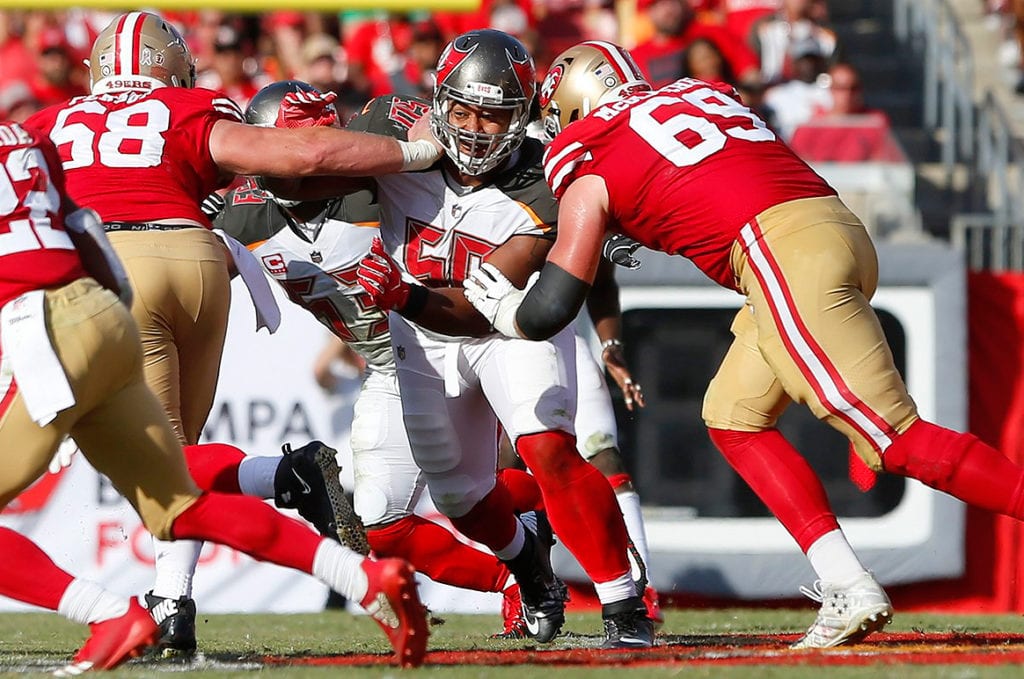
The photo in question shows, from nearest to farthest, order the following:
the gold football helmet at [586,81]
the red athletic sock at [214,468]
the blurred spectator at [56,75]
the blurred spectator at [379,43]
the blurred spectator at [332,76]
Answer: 1. the red athletic sock at [214,468]
2. the gold football helmet at [586,81]
3. the blurred spectator at [332,76]
4. the blurred spectator at [56,75]
5. the blurred spectator at [379,43]

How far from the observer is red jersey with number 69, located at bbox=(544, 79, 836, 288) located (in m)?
4.37

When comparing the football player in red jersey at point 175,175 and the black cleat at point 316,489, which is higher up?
the football player in red jersey at point 175,175

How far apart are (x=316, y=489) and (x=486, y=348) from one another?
697mm

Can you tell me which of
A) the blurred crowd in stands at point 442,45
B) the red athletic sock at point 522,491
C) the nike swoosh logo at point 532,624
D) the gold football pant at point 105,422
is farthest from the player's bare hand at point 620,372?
the blurred crowd in stands at point 442,45

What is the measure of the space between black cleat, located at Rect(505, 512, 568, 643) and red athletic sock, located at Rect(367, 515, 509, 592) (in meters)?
0.28

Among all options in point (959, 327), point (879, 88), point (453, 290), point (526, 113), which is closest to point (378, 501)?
point (453, 290)

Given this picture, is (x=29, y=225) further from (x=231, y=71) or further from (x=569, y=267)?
(x=231, y=71)

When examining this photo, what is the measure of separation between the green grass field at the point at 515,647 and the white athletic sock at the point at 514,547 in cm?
29

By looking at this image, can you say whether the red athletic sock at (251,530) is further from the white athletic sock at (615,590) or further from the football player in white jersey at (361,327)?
the football player in white jersey at (361,327)

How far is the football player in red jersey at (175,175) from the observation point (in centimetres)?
454

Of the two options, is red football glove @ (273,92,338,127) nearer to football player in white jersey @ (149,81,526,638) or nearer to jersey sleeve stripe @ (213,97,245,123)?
football player in white jersey @ (149,81,526,638)

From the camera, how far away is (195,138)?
4.60 m

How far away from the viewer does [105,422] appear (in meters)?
3.78

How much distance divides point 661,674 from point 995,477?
1121 millimetres
